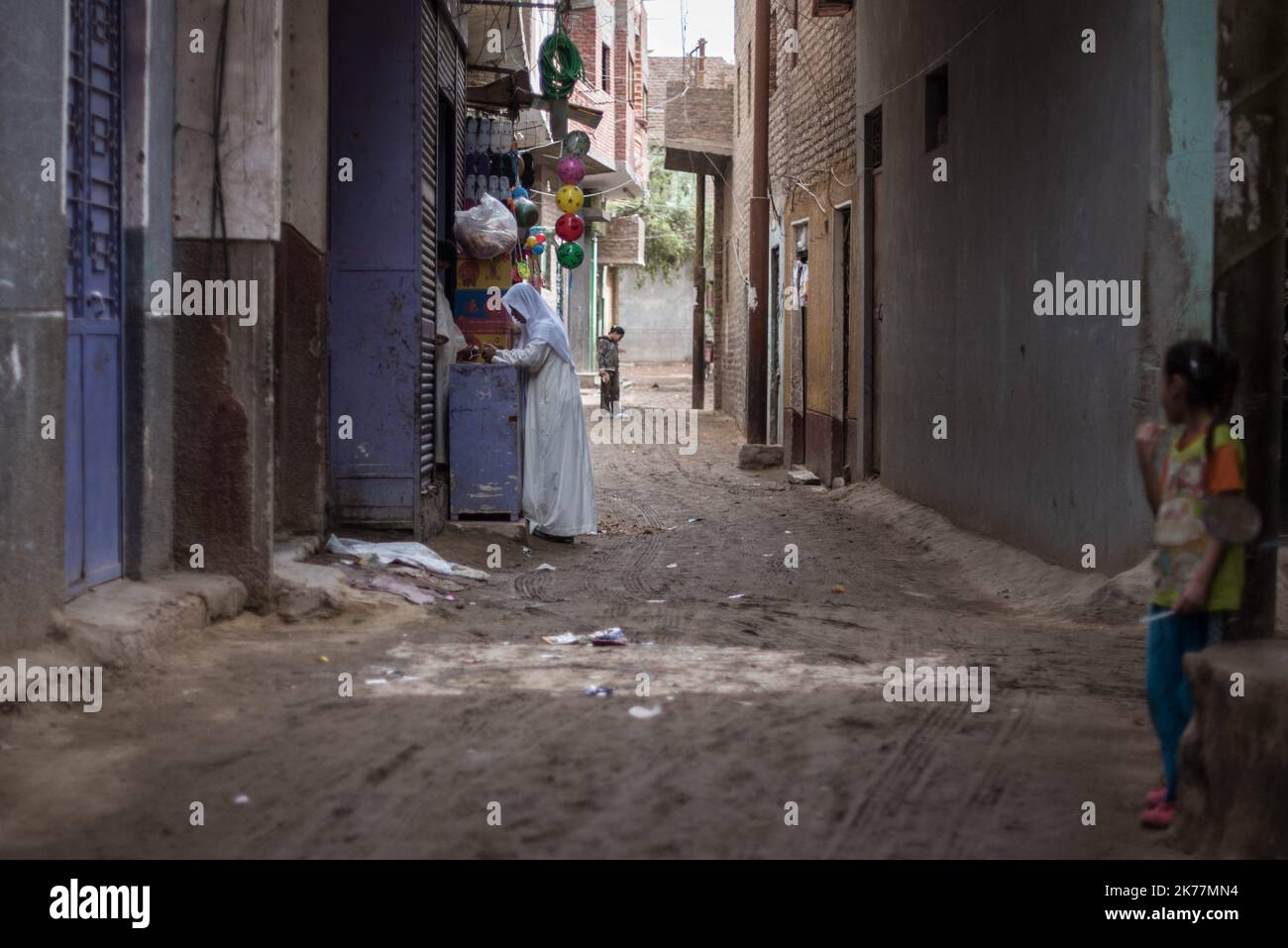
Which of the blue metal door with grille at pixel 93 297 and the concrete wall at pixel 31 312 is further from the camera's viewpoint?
the blue metal door with grille at pixel 93 297

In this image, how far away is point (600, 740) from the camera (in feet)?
16.1

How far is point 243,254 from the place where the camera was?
680 centimetres

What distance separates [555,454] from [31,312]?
19.5 feet

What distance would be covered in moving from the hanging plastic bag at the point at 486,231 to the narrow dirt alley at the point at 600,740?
3.50 meters

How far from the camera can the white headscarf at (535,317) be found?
35.3 ft

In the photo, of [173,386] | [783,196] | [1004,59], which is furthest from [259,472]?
[783,196]

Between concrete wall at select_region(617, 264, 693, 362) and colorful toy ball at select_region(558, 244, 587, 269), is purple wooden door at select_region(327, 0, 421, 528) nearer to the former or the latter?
colorful toy ball at select_region(558, 244, 587, 269)

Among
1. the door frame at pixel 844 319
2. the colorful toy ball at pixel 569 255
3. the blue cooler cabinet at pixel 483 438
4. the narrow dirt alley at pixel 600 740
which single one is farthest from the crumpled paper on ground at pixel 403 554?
the colorful toy ball at pixel 569 255

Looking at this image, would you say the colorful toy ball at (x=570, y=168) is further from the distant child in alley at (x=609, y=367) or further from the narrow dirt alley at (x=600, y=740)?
the distant child in alley at (x=609, y=367)

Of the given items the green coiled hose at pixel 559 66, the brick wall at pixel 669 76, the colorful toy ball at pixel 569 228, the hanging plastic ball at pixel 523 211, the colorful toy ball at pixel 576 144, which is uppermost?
the brick wall at pixel 669 76

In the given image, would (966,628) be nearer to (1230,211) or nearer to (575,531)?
(1230,211)

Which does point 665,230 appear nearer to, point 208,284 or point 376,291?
point 376,291

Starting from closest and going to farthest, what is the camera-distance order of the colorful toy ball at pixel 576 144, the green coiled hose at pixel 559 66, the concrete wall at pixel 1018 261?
the concrete wall at pixel 1018 261 < the green coiled hose at pixel 559 66 < the colorful toy ball at pixel 576 144
